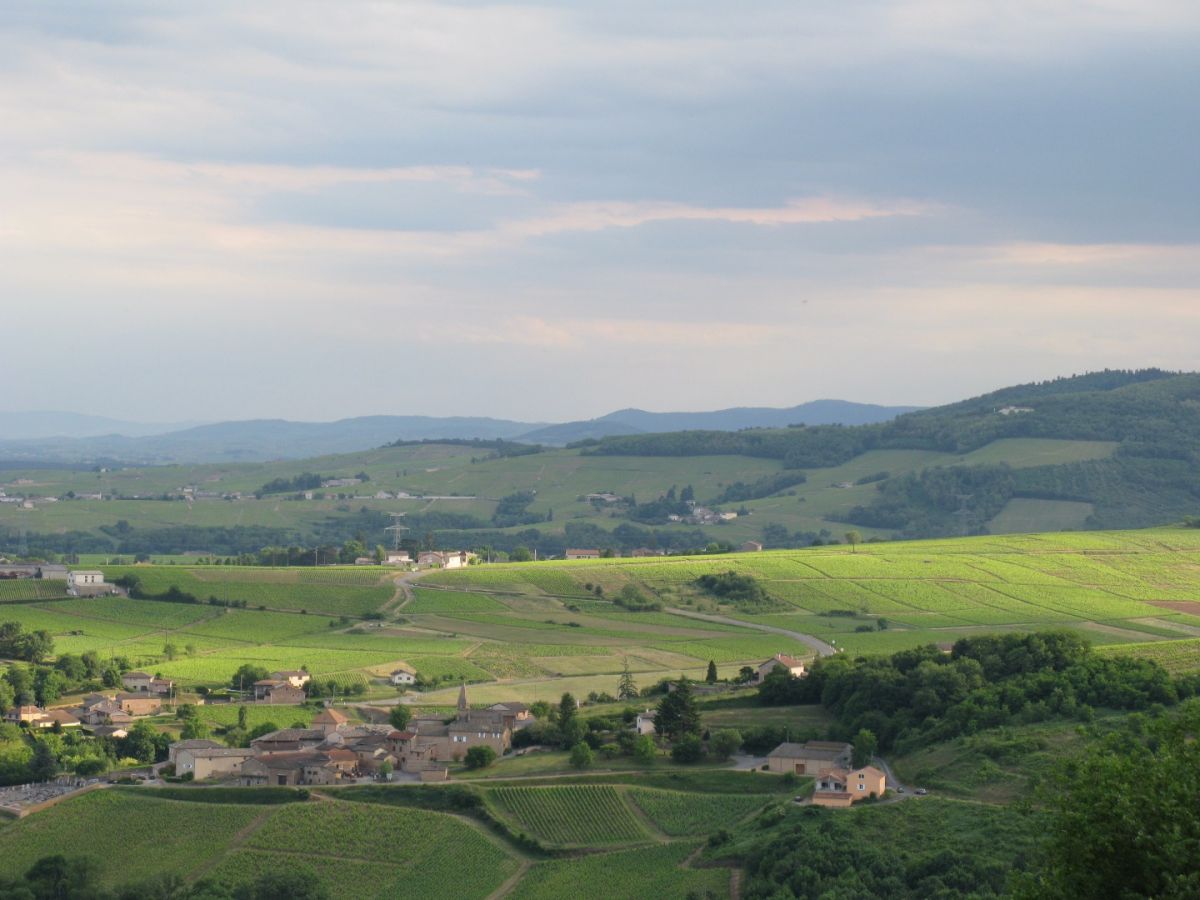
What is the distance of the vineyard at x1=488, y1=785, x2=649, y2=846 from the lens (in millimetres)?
55562

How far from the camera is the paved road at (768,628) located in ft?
304

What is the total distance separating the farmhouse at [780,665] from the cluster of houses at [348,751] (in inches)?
564

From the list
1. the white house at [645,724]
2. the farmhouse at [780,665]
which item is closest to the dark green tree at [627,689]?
the farmhouse at [780,665]

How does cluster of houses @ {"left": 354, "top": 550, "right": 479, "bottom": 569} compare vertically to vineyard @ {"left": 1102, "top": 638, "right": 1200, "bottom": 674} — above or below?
above

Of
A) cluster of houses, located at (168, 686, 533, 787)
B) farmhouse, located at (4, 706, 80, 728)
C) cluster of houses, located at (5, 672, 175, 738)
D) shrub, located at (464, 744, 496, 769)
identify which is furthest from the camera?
farmhouse, located at (4, 706, 80, 728)

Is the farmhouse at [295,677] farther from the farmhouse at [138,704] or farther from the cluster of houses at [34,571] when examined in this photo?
the cluster of houses at [34,571]

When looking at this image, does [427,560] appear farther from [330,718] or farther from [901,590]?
[330,718]

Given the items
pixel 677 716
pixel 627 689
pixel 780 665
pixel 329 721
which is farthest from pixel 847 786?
pixel 329 721

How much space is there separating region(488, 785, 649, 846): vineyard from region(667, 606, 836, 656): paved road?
3208 centimetres

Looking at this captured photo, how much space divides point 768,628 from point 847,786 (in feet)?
158

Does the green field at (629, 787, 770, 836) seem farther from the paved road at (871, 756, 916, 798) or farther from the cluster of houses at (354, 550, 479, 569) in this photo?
the cluster of houses at (354, 550, 479, 569)

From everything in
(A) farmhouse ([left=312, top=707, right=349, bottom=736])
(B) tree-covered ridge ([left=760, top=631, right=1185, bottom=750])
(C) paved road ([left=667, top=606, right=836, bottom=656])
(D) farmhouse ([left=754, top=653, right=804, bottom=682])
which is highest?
(B) tree-covered ridge ([left=760, top=631, right=1185, bottom=750])

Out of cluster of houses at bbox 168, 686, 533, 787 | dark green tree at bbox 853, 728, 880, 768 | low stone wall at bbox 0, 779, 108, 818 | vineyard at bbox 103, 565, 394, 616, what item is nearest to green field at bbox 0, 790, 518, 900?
low stone wall at bbox 0, 779, 108, 818

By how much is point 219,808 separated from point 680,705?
19340 mm
